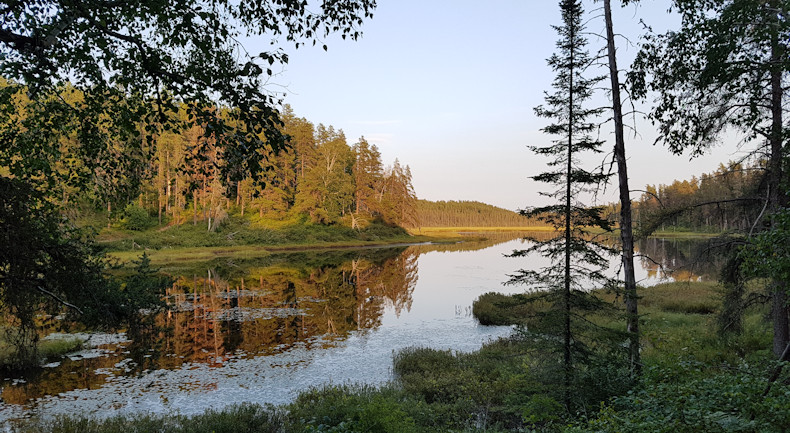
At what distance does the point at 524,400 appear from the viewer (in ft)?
36.1

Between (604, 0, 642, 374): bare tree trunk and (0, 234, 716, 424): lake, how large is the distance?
217cm

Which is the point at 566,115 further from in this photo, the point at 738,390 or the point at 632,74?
the point at 738,390

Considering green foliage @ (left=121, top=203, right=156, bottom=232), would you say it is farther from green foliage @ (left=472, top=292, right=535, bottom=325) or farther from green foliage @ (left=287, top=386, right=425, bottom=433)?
green foliage @ (left=287, top=386, right=425, bottom=433)

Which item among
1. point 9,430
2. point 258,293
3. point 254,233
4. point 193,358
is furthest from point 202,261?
point 9,430

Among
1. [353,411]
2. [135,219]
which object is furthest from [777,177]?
[135,219]

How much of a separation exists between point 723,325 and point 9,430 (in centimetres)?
2040

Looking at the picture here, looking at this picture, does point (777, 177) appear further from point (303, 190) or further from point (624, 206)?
point (303, 190)

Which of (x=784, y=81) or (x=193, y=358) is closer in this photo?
(x=784, y=81)

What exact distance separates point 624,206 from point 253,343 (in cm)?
1533

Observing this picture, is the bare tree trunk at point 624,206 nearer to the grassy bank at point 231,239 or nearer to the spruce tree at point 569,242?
the spruce tree at point 569,242

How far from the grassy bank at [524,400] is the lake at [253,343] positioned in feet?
4.92

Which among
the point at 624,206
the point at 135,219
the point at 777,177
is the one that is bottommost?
the point at 624,206

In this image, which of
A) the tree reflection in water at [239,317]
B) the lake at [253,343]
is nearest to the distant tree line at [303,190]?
the tree reflection in water at [239,317]

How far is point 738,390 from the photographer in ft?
20.9
